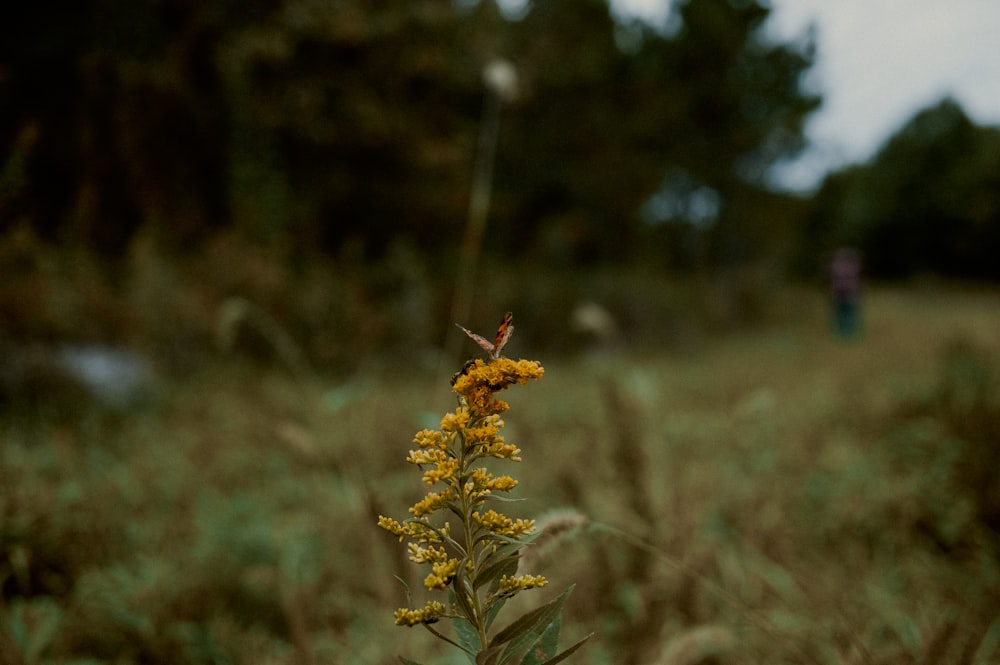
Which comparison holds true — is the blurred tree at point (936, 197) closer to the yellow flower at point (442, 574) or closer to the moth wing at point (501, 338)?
the moth wing at point (501, 338)

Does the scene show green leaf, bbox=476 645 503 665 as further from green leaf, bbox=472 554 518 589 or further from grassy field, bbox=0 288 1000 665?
grassy field, bbox=0 288 1000 665

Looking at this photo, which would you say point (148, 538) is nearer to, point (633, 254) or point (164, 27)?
point (164, 27)

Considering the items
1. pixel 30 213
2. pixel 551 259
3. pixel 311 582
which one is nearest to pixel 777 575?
pixel 311 582

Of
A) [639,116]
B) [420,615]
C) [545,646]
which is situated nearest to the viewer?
[420,615]

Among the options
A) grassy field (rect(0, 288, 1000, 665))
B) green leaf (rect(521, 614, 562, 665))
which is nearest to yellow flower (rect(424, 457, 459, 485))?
green leaf (rect(521, 614, 562, 665))

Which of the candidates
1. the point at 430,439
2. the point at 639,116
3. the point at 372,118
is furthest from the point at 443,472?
the point at 639,116

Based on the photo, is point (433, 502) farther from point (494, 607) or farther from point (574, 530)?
point (574, 530)
